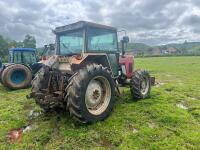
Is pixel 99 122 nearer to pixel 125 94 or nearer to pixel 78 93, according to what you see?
pixel 78 93

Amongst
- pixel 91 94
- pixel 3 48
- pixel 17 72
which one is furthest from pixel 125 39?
pixel 3 48

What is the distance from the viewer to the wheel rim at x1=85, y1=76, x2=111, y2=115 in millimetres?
5516

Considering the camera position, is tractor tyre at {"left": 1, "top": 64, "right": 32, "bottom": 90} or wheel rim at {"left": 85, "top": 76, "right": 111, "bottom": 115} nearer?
wheel rim at {"left": 85, "top": 76, "right": 111, "bottom": 115}

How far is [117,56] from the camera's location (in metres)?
7.17

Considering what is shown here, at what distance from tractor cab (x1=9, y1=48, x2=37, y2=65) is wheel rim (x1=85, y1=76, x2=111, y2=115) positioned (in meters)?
7.60

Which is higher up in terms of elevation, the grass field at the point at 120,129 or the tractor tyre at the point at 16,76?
the tractor tyre at the point at 16,76

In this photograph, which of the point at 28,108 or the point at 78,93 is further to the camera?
the point at 28,108

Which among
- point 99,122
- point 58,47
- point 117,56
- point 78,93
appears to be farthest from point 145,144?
point 58,47

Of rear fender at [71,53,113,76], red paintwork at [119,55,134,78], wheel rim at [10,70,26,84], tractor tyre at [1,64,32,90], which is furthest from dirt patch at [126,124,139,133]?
wheel rim at [10,70,26,84]

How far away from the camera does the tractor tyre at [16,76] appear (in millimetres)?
10586

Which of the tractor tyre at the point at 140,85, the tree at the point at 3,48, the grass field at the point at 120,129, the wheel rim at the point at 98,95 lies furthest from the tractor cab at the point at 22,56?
the tree at the point at 3,48

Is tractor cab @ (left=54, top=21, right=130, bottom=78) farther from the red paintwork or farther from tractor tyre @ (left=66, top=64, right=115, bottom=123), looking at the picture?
tractor tyre @ (left=66, top=64, right=115, bottom=123)

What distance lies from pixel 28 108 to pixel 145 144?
13.2ft

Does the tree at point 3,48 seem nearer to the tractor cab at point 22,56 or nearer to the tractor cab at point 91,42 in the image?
the tractor cab at point 22,56
